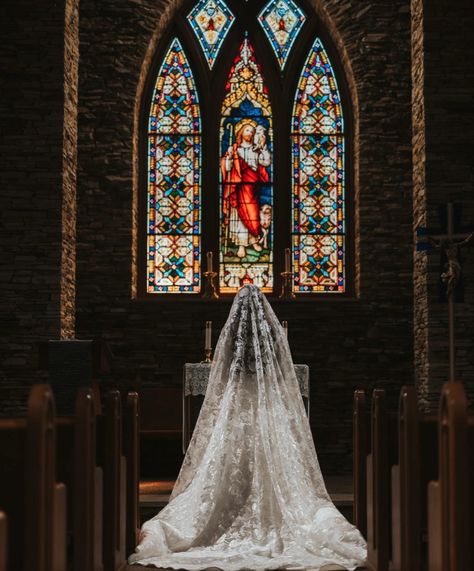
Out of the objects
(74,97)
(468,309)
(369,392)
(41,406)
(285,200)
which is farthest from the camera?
(285,200)

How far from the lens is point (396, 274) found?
12281 millimetres

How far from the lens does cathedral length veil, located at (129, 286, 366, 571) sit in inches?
228

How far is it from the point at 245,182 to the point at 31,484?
9883 mm

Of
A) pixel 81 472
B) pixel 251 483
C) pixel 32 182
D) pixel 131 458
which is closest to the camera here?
pixel 81 472

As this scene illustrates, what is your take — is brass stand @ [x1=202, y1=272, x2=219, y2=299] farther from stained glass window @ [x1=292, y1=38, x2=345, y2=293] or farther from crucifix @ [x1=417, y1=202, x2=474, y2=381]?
crucifix @ [x1=417, y1=202, x2=474, y2=381]

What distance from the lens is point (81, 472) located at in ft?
13.8

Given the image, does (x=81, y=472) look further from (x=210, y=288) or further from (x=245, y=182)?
(x=245, y=182)

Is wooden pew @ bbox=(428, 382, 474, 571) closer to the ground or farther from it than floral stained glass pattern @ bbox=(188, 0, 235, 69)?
closer to the ground

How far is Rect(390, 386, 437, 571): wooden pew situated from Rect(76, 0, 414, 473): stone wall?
756 cm

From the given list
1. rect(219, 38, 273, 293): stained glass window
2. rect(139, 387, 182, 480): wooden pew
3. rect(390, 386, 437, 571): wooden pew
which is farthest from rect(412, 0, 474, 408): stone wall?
rect(390, 386, 437, 571): wooden pew

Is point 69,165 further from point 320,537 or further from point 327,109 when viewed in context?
point 320,537

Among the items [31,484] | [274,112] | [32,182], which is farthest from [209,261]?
[31,484]

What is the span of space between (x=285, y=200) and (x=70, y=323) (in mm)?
3553

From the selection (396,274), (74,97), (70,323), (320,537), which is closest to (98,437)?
(320,537)
